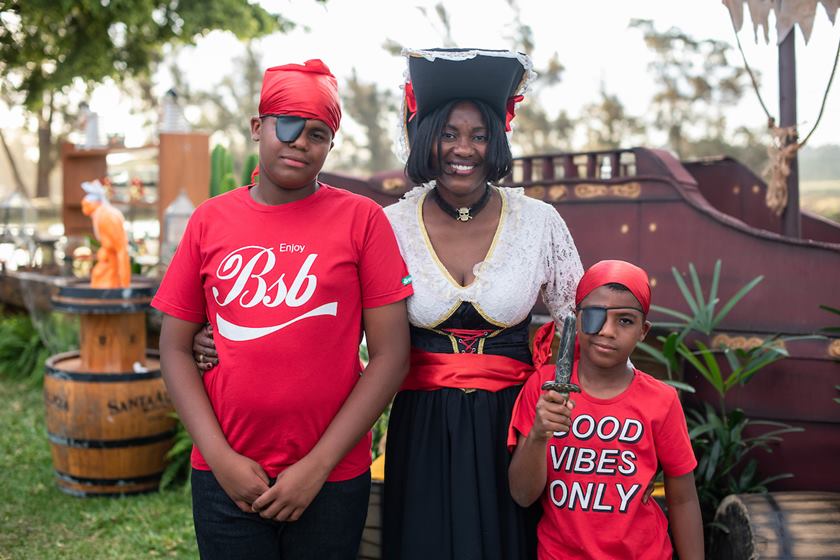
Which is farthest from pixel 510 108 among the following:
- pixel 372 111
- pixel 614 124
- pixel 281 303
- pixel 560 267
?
pixel 372 111

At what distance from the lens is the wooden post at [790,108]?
345cm

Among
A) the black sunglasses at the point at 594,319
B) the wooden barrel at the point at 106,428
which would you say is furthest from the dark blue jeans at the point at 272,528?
the wooden barrel at the point at 106,428

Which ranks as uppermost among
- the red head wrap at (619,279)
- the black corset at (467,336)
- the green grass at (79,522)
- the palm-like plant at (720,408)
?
the red head wrap at (619,279)

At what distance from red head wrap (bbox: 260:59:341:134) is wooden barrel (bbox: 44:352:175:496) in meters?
2.99

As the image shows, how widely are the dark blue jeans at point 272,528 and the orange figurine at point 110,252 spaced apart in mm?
2989

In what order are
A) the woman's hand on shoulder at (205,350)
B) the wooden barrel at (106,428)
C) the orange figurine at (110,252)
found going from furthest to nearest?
the orange figurine at (110,252) → the wooden barrel at (106,428) → the woman's hand on shoulder at (205,350)

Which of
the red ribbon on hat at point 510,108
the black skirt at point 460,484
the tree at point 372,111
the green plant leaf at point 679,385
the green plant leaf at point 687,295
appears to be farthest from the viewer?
the tree at point 372,111

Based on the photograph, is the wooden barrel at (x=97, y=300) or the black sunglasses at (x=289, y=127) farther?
the wooden barrel at (x=97, y=300)

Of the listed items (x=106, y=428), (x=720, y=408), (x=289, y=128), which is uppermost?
(x=289, y=128)

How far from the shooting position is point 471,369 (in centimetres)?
212

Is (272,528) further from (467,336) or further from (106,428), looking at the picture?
(106,428)

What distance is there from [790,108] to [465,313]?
2.22 metres

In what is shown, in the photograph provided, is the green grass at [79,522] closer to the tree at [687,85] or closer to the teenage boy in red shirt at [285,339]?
the teenage boy in red shirt at [285,339]

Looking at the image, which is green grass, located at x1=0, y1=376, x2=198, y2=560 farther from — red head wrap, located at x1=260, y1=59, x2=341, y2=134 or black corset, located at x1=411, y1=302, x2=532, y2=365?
red head wrap, located at x1=260, y1=59, x2=341, y2=134
